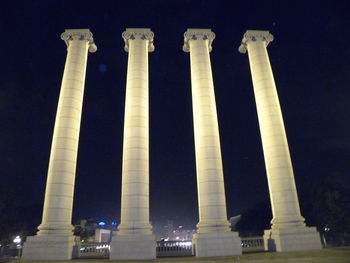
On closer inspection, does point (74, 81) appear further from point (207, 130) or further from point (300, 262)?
point (300, 262)

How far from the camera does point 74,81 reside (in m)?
80.3

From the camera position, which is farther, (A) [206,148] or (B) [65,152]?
(A) [206,148]

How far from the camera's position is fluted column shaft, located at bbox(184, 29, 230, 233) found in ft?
221

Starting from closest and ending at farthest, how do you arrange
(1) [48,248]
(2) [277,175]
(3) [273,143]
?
A: (1) [48,248]
(2) [277,175]
(3) [273,143]

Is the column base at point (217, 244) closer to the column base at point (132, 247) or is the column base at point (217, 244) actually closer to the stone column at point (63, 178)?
the column base at point (132, 247)

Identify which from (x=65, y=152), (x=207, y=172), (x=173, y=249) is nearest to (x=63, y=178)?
(x=65, y=152)

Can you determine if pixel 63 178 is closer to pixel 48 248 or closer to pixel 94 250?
pixel 48 248

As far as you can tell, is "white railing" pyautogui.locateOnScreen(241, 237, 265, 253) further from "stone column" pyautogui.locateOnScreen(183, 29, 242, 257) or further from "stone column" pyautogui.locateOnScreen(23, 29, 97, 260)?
"stone column" pyautogui.locateOnScreen(23, 29, 97, 260)

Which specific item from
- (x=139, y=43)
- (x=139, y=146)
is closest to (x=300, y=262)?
(x=139, y=146)

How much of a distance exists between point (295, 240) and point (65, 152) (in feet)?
208

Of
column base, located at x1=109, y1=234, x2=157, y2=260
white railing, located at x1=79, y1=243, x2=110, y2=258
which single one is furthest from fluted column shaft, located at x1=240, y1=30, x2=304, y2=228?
white railing, located at x1=79, y1=243, x2=110, y2=258

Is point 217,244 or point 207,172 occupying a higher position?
point 207,172

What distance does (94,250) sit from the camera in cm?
7250

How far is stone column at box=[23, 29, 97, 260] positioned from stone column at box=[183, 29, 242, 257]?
108 ft
